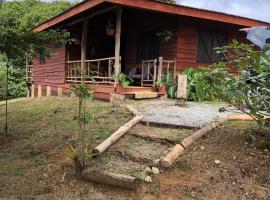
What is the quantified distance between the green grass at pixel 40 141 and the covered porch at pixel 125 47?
215cm

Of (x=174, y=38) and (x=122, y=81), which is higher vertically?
(x=174, y=38)

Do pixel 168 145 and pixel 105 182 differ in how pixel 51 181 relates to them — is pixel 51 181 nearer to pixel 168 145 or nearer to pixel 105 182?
pixel 105 182

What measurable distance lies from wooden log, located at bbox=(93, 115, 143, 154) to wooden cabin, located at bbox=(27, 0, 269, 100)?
12.4 ft

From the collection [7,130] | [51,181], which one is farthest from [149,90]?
[51,181]

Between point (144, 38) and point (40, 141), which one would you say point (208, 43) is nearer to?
point (144, 38)

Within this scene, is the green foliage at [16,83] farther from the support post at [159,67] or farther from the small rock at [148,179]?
the small rock at [148,179]

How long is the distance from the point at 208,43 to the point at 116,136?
818cm

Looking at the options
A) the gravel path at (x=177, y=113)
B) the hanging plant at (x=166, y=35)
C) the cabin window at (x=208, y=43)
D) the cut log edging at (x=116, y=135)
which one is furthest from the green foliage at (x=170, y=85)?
the cut log edging at (x=116, y=135)

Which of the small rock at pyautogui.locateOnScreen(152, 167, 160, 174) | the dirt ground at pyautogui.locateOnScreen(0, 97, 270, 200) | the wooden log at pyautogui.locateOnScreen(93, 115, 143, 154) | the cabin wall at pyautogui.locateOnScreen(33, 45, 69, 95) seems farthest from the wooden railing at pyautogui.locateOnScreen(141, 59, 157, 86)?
the small rock at pyautogui.locateOnScreen(152, 167, 160, 174)

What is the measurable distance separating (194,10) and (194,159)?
747 cm

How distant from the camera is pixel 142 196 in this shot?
497 cm

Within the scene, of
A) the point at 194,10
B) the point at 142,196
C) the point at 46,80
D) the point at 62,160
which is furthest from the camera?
the point at 46,80

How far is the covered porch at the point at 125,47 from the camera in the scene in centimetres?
1202

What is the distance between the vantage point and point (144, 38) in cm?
1459
